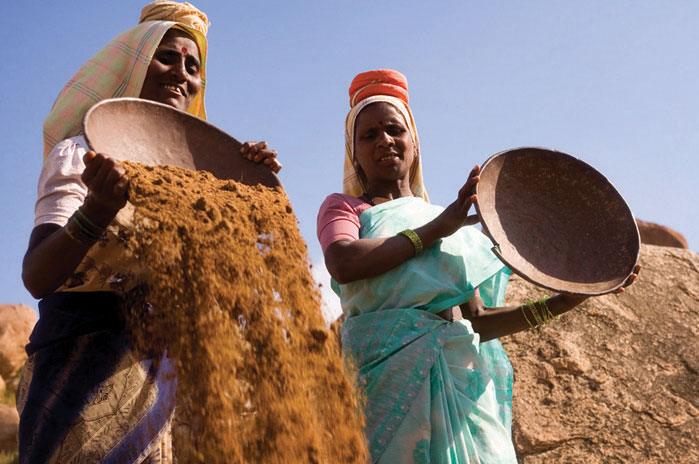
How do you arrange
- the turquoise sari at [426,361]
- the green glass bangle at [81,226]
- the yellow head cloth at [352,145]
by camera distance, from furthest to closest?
the yellow head cloth at [352,145], the turquoise sari at [426,361], the green glass bangle at [81,226]

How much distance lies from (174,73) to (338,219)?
87cm

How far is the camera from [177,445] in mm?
1938

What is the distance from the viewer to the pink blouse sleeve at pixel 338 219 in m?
2.58

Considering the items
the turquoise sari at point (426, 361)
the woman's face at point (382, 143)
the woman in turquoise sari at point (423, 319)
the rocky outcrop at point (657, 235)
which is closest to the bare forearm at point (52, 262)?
the woman in turquoise sari at point (423, 319)

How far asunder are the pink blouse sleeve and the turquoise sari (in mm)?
59

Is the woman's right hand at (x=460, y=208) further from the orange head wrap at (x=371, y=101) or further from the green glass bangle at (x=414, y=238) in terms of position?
the orange head wrap at (x=371, y=101)

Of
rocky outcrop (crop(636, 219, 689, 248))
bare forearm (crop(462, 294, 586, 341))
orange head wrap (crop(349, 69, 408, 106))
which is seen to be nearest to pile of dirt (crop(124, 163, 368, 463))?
bare forearm (crop(462, 294, 586, 341))

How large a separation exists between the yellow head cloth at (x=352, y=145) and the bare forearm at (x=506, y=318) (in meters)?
0.75

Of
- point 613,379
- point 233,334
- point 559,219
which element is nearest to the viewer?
point 233,334

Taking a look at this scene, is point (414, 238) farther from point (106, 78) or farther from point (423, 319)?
point (106, 78)

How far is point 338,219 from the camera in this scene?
2.65 m

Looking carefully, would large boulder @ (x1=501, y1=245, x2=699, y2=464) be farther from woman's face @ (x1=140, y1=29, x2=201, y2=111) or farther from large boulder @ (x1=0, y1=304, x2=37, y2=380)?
large boulder @ (x1=0, y1=304, x2=37, y2=380)

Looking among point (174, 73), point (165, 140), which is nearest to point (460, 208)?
point (165, 140)

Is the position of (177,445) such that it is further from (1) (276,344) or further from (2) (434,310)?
(2) (434,310)
